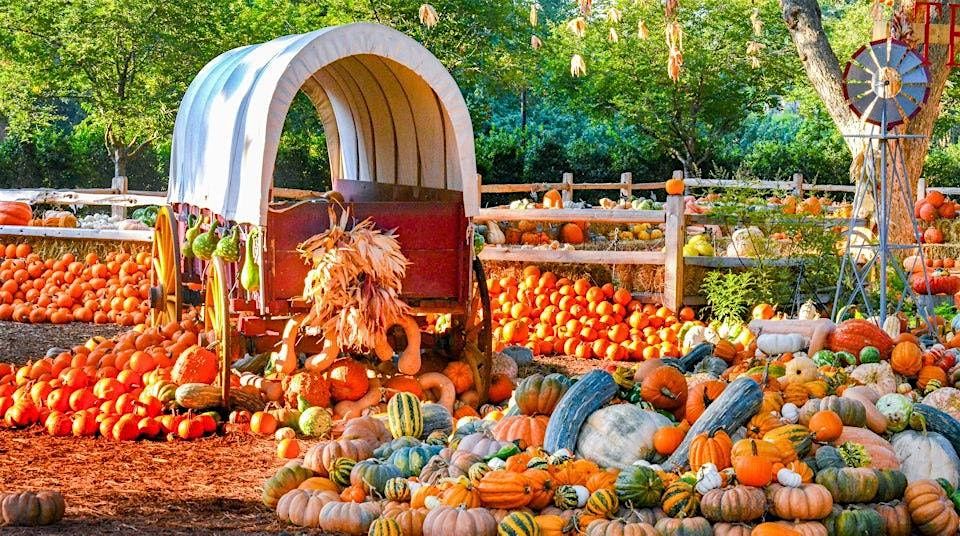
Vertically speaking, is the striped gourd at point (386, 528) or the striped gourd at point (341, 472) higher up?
the striped gourd at point (341, 472)

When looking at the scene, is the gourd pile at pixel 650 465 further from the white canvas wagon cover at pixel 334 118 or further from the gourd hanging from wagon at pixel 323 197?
the white canvas wagon cover at pixel 334 118

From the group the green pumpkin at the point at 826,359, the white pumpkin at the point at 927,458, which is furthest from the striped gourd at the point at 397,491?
the green pumpkin at the point at 826,359

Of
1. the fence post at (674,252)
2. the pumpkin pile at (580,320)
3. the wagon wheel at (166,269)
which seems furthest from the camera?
the fence post at (674,252)

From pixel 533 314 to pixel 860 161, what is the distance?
12.3ft

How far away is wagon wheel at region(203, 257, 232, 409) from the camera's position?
8.02 metres

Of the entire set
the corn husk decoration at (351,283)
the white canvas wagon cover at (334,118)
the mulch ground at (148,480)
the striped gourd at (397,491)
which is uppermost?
the white canvas wagon cover at (334,118)

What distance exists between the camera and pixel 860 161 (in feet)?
43.6

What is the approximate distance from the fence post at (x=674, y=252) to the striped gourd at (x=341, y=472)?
6.54 m

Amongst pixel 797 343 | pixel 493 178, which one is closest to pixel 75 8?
pixel 493 178

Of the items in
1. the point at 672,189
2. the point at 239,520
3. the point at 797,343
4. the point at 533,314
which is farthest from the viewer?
the point at 672,189

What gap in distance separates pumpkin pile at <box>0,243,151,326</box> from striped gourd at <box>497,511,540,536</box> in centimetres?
875

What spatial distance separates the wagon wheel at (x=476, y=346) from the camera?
884 centimetres

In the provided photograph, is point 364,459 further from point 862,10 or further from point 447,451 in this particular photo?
point 862,10

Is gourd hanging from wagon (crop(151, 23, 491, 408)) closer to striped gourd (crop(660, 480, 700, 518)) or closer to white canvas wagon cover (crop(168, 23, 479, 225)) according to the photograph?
white canvas wagon cover (crop(168, 23, 479, 225))
